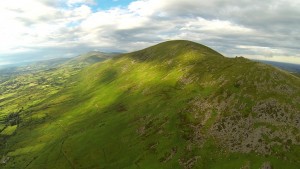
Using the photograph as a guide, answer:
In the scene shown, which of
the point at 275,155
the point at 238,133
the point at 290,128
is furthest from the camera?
the point at 238,133

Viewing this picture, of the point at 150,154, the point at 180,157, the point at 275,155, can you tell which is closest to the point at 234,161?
the point at 275,155

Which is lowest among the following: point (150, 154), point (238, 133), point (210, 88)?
point (150, 154)

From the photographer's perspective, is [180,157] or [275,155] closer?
[275,155]

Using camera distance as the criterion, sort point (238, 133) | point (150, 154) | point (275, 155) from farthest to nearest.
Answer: point (150, 154) < point (238, 133) < point (275, 155)

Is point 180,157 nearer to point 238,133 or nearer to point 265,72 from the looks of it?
point 238,133

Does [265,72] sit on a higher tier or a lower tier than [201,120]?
higher

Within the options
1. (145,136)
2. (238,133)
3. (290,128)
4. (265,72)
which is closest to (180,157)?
(238,133)

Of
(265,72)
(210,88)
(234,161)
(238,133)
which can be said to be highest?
(265,72)

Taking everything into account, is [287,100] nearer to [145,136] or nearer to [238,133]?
[238,133]

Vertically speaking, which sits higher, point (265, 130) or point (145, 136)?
point (265, 130)
